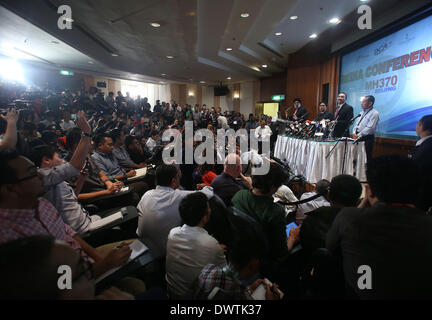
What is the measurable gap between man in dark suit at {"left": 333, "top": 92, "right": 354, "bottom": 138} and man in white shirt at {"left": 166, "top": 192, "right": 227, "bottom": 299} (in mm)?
3733

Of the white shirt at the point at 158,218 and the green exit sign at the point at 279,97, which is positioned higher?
the green exit sign at the point at 279,97

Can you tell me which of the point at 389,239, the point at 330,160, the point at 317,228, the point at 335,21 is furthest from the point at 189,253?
the point at 335,21

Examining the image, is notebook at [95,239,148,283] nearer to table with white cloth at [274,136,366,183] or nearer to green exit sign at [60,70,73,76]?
table with white cloth at [274,136,366,183]

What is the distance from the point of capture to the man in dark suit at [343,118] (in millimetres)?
3967

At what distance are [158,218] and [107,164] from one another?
163 cm

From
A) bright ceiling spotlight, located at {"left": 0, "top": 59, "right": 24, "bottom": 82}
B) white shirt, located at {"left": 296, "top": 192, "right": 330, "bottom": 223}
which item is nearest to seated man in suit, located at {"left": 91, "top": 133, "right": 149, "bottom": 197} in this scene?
white shirt, located at {"left": 296, "top": 192, "right": 330, "bottom": 223}

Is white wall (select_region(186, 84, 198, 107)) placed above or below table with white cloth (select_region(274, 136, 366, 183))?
above

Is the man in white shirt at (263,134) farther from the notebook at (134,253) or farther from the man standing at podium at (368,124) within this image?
the notebook at (134,253)

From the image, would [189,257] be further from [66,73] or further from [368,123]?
[66,73]

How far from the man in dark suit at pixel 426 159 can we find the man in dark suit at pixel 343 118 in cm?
169

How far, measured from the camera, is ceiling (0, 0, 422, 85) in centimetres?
400

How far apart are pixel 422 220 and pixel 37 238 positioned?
1434 millimetres

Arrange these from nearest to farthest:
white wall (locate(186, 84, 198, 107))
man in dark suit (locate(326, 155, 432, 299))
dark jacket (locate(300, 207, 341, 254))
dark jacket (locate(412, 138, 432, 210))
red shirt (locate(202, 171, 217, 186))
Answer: man in dark suit (locate(326, 155, 432, 299)), dark jacket (locate(300, 207, 341, 254)), dark jacket (locate(412, 138, 432, 210)), red shirt (locate(202, 171, 217, 186)), white wall (locate(186, 84, 198, 107))

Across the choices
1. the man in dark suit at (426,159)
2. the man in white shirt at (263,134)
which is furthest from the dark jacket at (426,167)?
the man in white shirt at (263,134)
